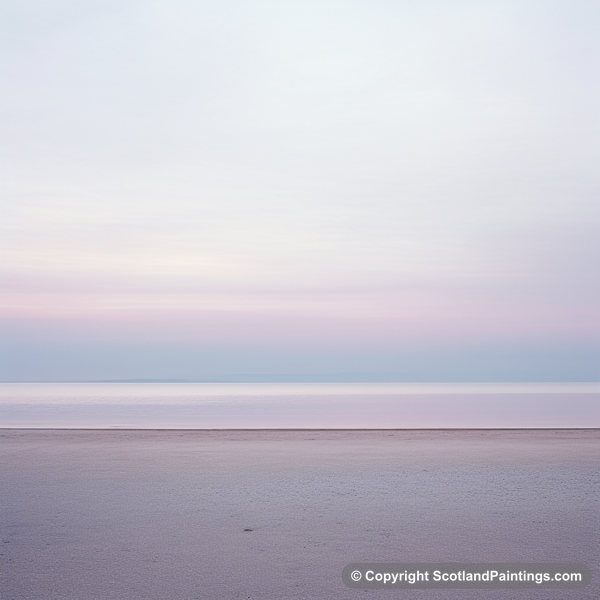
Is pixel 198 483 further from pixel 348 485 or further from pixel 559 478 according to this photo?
pixel 559 478

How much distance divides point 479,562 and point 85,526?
5.09 m

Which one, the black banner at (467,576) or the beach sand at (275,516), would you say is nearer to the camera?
the black banner at (467,576)

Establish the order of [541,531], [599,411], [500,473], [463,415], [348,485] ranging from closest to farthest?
[541,531], [348,485], [500,473], [463,415], [599,411]

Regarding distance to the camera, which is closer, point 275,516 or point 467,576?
point 467,576

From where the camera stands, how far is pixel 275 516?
901 cm

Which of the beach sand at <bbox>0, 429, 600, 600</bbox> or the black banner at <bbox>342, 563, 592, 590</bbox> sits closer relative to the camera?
the black banner at <bbox>342, 563, 592, 590</bbox>

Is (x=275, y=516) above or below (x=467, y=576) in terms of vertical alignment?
below

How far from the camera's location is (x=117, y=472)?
12.8 meters

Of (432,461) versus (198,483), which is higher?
(198,483)

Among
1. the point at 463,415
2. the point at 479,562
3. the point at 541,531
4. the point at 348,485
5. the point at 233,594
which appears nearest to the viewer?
the point at 233,594

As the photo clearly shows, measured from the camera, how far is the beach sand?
20.8 ft

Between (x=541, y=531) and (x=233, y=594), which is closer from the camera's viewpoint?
(x=233, y=594)

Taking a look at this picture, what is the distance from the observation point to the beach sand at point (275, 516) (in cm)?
634

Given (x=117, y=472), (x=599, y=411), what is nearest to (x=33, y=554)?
(x=117, y=472)
